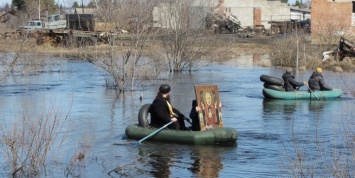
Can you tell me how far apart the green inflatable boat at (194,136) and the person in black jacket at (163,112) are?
28cm

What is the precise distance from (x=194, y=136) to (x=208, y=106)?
918mm

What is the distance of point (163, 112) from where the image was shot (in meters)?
18.4

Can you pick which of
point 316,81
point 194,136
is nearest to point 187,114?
point 316,81

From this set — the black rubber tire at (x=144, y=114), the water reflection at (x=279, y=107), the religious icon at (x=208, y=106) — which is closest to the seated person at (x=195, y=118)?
the religious icon at (x=208, y=106)

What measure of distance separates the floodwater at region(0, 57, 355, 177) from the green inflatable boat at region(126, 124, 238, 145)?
16 cm

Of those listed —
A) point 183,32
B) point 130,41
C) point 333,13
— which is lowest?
point 130,41

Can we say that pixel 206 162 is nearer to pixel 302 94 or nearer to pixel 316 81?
pixel 302 94

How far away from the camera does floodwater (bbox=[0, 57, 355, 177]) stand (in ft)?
52.3

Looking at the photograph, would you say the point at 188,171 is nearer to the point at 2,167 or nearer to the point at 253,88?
the point at 2,167

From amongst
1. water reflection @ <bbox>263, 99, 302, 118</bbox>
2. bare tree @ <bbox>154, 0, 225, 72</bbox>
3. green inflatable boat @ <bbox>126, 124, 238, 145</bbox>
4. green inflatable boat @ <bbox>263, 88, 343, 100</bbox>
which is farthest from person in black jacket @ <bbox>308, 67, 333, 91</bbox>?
bare tree @ <bbox>154, 0, 225, 72</bbox>

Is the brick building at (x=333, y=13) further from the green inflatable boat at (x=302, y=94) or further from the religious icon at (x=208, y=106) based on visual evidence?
the religious icon at (x=208, y=106)

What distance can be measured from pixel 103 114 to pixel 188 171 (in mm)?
9740

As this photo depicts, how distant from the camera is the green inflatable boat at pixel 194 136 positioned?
1806cm

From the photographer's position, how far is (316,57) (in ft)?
160
